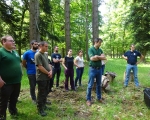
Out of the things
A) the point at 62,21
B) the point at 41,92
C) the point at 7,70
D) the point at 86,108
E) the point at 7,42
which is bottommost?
the point at 86,108

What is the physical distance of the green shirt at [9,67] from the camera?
4160 mm

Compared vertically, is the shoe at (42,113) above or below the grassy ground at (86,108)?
above

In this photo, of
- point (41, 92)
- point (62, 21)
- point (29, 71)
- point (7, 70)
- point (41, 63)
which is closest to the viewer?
point (7, 70)

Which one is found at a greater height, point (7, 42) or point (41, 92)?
point (7, 42)

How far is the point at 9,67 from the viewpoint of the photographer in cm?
425

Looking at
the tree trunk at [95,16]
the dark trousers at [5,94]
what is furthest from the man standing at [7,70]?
the tree trunk at [95,16]

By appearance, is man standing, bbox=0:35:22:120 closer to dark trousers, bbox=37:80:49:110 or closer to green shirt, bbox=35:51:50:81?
green shirt, bbox=35:51:50:81

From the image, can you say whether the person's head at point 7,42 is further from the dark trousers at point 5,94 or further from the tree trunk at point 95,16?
the tree trunk at point 95,16

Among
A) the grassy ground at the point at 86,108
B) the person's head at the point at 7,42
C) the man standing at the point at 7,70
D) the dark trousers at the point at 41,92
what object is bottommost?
the grassy ground at the point at 86,108

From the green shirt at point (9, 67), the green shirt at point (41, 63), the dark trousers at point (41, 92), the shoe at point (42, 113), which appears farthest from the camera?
the shoe at point (42, 113)

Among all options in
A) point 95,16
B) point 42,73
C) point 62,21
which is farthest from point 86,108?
point 62,21

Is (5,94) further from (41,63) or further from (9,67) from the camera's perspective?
(41,63)

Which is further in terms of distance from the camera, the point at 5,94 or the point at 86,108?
the point at 86,108

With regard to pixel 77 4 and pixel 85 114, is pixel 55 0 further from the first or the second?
pixel 85 114
